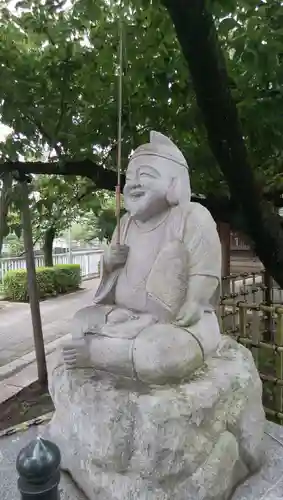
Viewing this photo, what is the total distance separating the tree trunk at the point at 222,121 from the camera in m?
1.92

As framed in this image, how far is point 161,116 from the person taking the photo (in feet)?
10.1

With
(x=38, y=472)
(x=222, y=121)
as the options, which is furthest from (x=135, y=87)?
(x=38, y=472)

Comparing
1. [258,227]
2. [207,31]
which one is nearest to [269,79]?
[207,31]

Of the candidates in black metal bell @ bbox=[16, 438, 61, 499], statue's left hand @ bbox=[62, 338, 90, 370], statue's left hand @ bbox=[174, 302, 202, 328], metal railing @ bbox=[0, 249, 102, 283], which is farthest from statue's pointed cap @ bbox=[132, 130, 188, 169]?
Result: metal railing @ bbox=[0, 249, 102, 283]

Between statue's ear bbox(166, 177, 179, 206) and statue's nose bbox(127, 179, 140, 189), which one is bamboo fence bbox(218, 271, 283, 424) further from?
statue's nose bbox(127, 179, 140, 189)

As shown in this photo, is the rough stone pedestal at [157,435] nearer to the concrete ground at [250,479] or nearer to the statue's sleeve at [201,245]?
the concrete ground at [250,479]

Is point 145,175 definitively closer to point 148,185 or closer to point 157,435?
point 148,185

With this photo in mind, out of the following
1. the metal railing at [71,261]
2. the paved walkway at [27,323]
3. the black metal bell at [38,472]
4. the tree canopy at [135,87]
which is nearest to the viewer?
the black metal bell at [38,472]

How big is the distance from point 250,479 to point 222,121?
180 centimetres

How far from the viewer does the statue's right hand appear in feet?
6.86

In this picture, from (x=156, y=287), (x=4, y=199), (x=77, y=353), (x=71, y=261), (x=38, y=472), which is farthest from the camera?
(x=71, y=261)

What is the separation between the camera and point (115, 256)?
2088 mm

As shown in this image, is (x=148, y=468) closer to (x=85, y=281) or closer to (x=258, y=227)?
(x=258, y=227)

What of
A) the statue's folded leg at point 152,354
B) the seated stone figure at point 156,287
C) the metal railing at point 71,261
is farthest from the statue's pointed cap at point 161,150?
the metal railing at point 71,261
